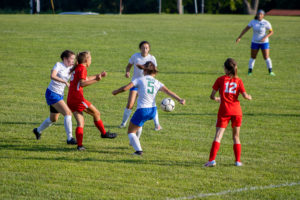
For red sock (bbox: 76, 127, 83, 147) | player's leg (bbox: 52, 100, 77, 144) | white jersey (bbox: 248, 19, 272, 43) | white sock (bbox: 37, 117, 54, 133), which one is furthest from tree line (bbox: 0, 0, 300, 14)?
red sock (bbox: 76, 127, 83, 147)

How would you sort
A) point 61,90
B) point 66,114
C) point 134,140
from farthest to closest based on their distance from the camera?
point 61,90 → point 66,114 → point 134,140

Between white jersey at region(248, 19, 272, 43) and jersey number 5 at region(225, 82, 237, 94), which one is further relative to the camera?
white jersey at region(248, 19, 272, 43)

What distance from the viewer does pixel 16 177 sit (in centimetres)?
704

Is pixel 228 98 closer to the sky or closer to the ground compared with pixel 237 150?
closer to the sky

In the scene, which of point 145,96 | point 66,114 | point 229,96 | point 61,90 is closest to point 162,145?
point 145,96

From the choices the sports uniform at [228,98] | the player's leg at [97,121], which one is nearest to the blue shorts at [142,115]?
the player's leg at [97,121]

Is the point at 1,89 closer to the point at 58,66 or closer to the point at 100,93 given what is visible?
the point at 100,93

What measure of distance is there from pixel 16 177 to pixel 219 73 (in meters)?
13.4

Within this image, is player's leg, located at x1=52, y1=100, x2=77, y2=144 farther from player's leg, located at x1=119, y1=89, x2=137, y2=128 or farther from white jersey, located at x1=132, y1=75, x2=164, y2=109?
white jersey, located at x1=132, y1=75, x2=164, y2=109

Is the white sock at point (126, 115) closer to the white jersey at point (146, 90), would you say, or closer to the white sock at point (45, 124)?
the white sock at point (45, 124)

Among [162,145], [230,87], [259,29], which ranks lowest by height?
[162,145]

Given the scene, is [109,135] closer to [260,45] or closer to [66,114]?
[66,114]

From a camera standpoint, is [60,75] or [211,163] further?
[60,75]

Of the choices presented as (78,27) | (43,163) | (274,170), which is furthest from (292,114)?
(78,27)
